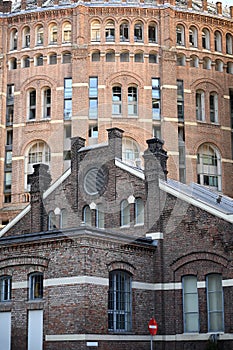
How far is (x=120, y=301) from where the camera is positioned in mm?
26859

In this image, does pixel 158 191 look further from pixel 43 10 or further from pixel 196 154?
pixel 43 10

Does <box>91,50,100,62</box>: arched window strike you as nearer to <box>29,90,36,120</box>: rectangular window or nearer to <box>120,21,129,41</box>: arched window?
<box>120,21,129,41</box>: arched window

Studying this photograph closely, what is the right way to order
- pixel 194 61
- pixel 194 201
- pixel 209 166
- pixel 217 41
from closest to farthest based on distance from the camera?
pixel 194 201 < pixel 209 166 < pixel 194 61 < pixel 217 41

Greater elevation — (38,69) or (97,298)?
(38,69)

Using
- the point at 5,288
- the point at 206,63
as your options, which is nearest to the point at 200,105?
the point at 206,63

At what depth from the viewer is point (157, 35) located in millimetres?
55375

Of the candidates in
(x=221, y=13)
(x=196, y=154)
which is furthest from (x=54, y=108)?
(x=221, y=13)

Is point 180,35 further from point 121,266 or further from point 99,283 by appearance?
point 99,283

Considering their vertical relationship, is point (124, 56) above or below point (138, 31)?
below

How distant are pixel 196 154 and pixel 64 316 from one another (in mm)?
31097

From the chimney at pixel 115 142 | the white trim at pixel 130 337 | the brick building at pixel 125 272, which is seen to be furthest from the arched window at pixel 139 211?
the white trim at pixel 130 337

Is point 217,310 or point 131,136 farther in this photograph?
point 131,136

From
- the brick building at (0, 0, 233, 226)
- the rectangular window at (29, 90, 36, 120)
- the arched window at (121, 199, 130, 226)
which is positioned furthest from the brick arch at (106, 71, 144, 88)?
the arched window at (121, 199, 130, 226)

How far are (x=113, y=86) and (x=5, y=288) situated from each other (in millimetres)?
29109
